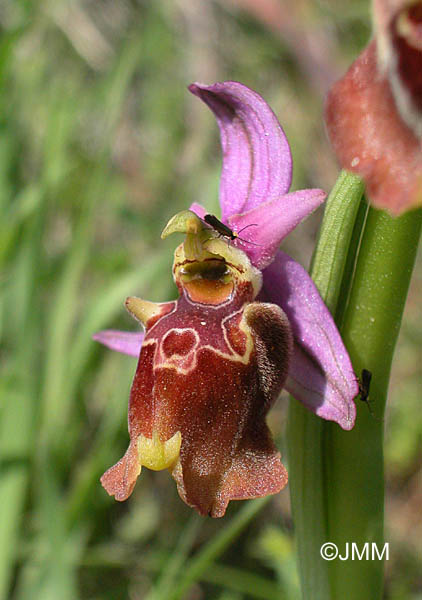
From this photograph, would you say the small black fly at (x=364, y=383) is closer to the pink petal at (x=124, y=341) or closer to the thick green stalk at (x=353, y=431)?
the thick green stalk at (x=353, y=431)

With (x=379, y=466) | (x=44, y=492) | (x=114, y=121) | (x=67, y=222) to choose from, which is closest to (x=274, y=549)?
(x=44, y=492)

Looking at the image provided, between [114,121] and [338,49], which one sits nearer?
[114,121]

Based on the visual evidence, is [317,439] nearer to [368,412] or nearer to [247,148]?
[368,412]

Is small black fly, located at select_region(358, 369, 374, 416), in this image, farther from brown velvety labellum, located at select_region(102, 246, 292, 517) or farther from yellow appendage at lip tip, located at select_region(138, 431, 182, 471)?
yellow appendage at lip tip, located at select_region(138, 431, 182, 471)

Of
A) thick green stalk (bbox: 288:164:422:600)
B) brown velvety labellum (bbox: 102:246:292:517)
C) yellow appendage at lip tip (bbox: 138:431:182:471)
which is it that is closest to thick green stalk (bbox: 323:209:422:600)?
thick green stalk (bbox: 288:164:422:600)

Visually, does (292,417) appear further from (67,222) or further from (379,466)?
(67,222)

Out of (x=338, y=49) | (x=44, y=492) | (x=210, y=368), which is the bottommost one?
(x=44, y=492)

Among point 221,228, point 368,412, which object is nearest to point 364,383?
point 368,412
